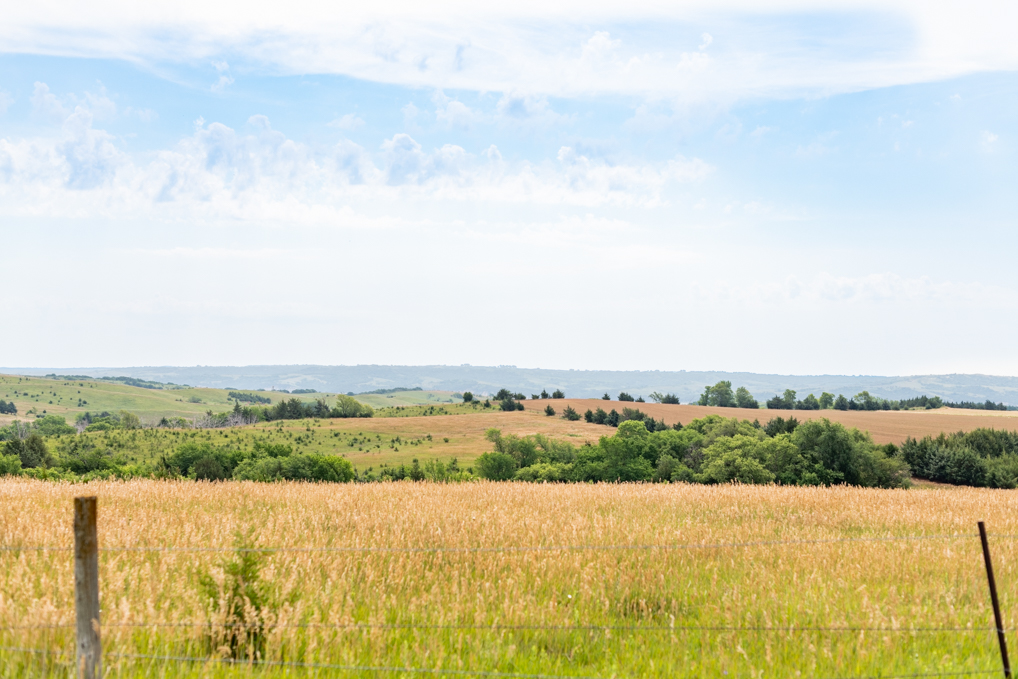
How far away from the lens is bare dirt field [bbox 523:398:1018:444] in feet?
257

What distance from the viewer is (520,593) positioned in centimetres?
782

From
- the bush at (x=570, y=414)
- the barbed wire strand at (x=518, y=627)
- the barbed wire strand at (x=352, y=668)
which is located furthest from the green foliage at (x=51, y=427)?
the barbed wire strand at (x=352, y=668)

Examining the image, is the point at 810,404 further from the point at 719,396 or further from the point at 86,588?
the point at 86,588

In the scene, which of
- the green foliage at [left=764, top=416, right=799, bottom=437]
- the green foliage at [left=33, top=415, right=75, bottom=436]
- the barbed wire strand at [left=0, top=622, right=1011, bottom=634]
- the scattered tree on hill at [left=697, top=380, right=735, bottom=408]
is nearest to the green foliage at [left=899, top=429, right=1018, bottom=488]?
the green foliage at [left=764, top=416, right=799, bottom=437]

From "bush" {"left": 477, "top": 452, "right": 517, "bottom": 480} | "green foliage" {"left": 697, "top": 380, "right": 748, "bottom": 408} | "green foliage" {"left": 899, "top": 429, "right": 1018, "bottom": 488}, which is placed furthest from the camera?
"green foliage" {"left": 697, "top": 380, "right": 748, "bottom": 408}

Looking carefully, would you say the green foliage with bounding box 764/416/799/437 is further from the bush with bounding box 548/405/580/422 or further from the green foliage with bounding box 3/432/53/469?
the green foliage with bounding box 3/432/53/469

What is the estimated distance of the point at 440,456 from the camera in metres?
90.8

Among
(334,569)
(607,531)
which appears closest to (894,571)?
(607,531)

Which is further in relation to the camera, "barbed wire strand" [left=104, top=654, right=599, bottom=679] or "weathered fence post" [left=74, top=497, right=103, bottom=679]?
"barbed wire strand" [left=104, top=654, right=599, bottom=679]

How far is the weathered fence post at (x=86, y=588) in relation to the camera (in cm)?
471

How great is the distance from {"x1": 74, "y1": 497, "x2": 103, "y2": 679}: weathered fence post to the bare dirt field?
73755 mm

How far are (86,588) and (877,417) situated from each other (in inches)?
4273

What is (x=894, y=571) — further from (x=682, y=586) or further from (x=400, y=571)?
(x=400, y=571)

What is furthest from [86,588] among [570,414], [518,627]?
[570,414]
